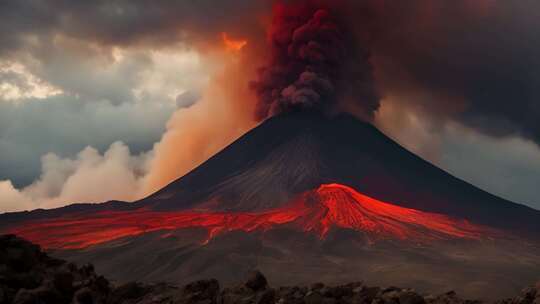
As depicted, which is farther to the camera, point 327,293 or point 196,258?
point 196,258

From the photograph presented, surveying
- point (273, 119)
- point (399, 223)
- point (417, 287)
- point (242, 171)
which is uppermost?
point (273, 119)

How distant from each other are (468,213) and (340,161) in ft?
77.9

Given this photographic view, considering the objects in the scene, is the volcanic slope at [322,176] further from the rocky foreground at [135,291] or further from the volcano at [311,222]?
the rocky foreground at [135,291]

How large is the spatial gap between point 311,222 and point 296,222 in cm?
205

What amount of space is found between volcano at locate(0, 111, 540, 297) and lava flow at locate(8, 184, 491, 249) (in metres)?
0.22

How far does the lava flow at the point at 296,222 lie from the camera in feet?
241

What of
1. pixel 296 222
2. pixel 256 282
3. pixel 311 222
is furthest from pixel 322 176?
pixel 256 282

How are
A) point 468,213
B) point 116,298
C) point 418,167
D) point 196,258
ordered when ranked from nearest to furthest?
point 116,298 → point 196,258 → point 468,213 → point 418,167

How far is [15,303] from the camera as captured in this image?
17.6 m

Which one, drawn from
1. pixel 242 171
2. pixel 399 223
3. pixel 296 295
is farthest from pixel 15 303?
pixel 242 171

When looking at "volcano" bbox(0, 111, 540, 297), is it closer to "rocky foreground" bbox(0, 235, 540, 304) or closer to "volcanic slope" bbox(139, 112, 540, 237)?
"volcanic slope" bbox(139, 112, 540, 237)

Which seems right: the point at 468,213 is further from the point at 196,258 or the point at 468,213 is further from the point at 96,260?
the point at 96,260

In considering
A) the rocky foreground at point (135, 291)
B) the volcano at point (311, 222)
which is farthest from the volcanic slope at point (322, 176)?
the rocky foreground at point (135, 291)

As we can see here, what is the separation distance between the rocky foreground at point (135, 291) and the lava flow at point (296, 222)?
48.0 meters
